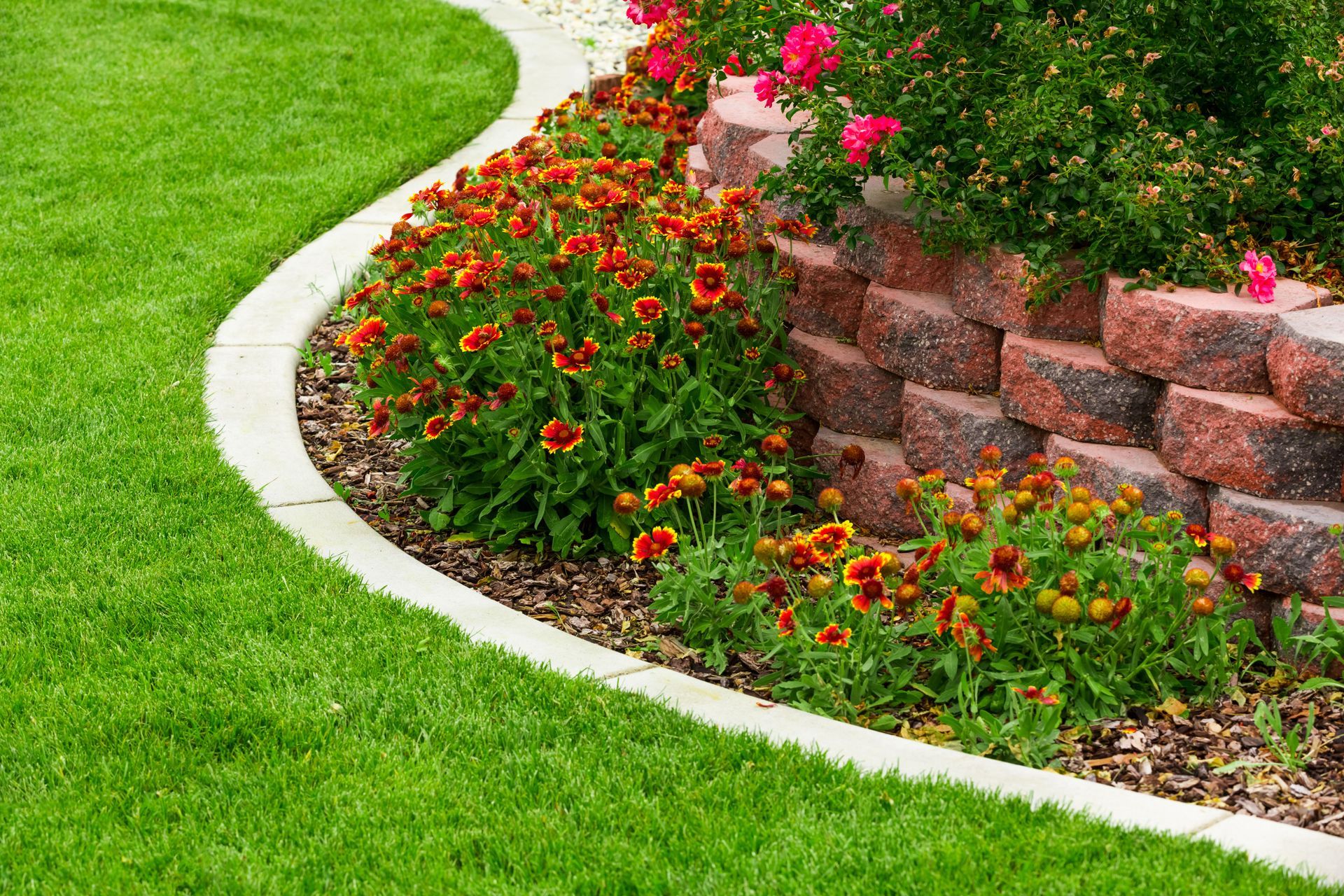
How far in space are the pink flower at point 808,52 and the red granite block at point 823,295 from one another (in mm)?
505

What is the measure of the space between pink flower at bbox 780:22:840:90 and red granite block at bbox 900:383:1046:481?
875mm

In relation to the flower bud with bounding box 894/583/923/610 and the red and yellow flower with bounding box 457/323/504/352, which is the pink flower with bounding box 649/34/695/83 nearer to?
the red and yellow flower with bounding box 457/323/504/352

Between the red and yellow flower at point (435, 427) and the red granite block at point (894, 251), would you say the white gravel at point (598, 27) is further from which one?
the red and yellow flower at point (435, 427)

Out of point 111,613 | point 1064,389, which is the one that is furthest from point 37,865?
point 1064,389

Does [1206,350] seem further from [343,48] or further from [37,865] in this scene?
[343,48]

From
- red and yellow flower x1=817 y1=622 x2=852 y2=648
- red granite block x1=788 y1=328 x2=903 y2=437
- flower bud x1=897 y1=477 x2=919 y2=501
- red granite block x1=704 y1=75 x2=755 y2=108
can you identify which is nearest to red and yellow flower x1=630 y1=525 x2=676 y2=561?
red and yellow flower x1=817 y1=622 x2=852 y2=648

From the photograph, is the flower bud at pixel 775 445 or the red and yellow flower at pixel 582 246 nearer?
the flower bud at pixel 775 445

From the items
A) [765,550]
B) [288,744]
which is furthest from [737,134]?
[288,744]

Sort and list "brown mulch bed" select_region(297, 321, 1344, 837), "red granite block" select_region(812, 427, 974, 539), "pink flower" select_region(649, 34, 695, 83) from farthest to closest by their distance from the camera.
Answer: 1. "pink flower" select_region(649, 34, 695, 83)
2. "red granite block" select_region(812, 427, 974, 539)
3. "brown mulch bed" select_region(297, 321, 1344, 837)

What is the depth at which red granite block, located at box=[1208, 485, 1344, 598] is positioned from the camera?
2977 millimetres

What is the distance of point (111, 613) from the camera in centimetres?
324

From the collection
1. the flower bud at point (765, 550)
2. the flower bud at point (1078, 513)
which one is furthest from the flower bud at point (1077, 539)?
the flower bud at point (765, 550)

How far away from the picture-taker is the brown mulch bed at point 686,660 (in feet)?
8.93

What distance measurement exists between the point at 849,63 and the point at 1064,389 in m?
1.00
